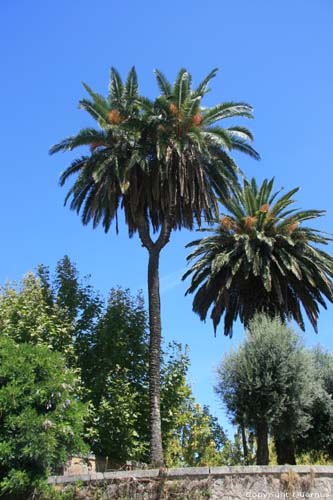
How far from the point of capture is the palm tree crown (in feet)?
69.9

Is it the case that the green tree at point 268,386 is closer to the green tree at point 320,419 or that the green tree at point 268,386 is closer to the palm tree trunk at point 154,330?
the green tree at point 320,419

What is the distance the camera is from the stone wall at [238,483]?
15.1m

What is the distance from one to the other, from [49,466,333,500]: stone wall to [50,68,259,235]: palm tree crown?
31.1 ft

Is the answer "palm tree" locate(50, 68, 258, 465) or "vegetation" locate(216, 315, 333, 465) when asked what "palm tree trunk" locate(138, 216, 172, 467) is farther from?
"vegetation" locate(216, 315, 333, 465)

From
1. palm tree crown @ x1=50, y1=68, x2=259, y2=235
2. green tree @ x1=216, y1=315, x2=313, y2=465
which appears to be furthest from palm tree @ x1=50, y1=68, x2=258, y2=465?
→ green tree @ x1=216, y1=315, x2=313, y2=465

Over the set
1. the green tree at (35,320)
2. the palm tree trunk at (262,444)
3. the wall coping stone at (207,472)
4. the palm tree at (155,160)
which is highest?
the palm tree at (155,160)

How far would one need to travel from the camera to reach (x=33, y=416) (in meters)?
13.8

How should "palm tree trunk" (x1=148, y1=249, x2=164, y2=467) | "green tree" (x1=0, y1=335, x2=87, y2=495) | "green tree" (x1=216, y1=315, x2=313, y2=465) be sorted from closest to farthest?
"green tree" (x1=0, y1=335, x2=87, y2=495)
"green tree" (x1=216, y1=315, x2=313, y2=465)
"palm tree trunk" (x1=148, y1=249, x2=164, y2=467)

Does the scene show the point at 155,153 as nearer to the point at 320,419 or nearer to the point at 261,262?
the point at 261,262

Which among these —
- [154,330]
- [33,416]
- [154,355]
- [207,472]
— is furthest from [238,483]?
[154,330]

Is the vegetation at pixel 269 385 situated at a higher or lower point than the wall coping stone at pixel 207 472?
higher

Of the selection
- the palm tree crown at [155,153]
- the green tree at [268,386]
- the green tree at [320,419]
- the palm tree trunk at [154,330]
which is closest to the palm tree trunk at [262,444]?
the green tree at [268,386]

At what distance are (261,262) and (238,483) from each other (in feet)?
33.6

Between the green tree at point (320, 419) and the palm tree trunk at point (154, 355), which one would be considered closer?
the palm tree trunk at point (154, 355)
